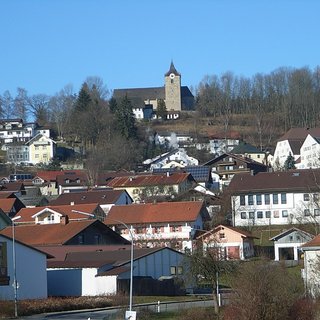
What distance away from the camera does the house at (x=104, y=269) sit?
167 feet

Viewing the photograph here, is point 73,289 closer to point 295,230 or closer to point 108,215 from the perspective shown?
point 295,230

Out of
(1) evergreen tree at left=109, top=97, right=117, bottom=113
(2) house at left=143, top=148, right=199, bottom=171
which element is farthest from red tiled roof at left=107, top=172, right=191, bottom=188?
(1) evergreen tree at left=109, top=97, right=117, bottom=113

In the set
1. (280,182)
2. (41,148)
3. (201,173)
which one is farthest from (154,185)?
(41,148)

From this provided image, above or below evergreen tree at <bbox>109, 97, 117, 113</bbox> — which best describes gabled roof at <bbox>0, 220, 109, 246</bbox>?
below

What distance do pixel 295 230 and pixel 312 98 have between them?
70596 millimetres

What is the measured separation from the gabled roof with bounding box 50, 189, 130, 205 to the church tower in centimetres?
6683

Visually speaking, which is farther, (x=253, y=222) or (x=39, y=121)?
(x=39, y=121)

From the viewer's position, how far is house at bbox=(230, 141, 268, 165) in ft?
386

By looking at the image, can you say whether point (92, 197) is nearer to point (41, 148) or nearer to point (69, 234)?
point (69, 234)

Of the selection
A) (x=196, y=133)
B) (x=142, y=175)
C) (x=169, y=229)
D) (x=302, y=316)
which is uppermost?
(x=196, y=133)

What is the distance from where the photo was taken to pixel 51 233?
64.2 m

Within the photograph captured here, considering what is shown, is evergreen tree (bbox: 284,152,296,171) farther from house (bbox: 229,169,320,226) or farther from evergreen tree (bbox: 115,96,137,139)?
house (bbox: 229,169,320,226)

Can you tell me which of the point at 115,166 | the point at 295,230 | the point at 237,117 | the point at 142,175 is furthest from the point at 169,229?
the point at 237,117

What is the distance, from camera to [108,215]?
80750mm
